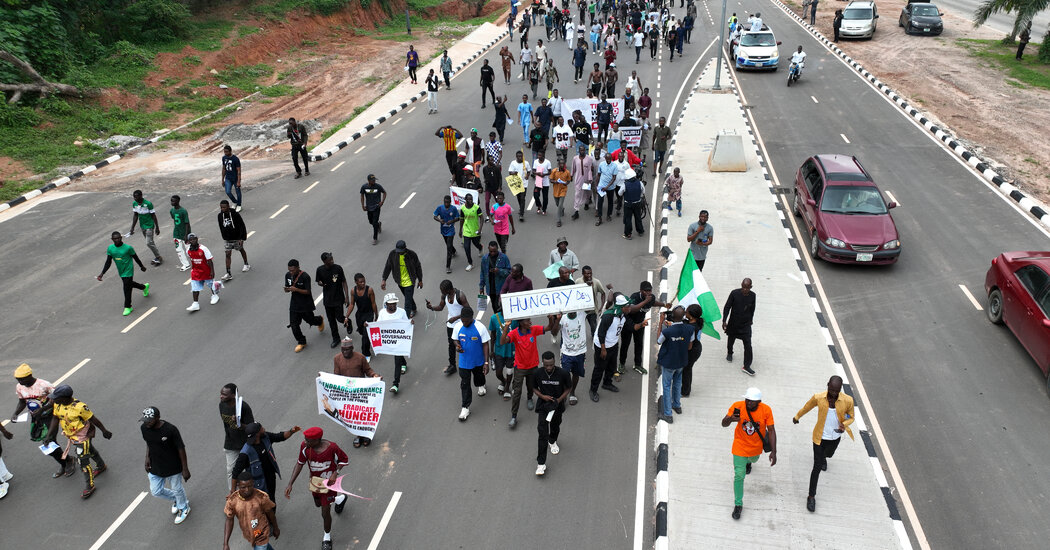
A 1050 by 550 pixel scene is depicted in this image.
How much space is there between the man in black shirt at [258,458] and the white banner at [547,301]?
11.0ft

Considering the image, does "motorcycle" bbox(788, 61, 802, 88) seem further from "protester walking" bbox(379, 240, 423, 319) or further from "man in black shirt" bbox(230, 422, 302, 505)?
"man in black shirt" bbox(230, 422, 302, 505)

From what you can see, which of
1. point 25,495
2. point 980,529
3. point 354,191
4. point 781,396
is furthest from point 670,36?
point 25,495

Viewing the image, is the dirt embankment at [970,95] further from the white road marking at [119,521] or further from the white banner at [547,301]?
the white road marking at [119,521]

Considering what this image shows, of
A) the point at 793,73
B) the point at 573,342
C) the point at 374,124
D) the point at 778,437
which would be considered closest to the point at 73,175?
the point at 374,124

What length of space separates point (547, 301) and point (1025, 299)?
778 cm

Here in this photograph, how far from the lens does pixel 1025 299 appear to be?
11.1 metres

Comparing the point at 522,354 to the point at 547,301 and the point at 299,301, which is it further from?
the point at 299,301

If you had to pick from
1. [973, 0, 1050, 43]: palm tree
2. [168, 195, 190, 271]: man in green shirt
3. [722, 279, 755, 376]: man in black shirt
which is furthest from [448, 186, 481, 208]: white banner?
[973, 0, 1050, 43]: palm tree

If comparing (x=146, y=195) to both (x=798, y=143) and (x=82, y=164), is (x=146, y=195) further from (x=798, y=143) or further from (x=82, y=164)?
(x=798, y=143)

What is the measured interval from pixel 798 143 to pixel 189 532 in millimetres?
20366

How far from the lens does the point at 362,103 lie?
2900cm

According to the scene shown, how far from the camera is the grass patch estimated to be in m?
27.8

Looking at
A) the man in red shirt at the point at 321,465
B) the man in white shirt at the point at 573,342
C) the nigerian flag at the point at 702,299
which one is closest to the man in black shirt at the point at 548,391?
the man in white shirt at the point at 573,342

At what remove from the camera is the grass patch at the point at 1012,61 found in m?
27.8
